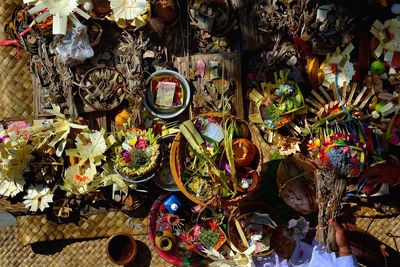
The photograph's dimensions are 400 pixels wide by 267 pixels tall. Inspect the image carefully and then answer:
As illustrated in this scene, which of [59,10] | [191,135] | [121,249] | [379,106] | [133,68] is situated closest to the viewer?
[191,135]

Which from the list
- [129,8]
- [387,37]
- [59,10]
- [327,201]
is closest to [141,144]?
[129,8]

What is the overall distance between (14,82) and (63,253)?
118 centimetres

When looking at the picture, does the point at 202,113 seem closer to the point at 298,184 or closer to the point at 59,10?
the point at 298,184

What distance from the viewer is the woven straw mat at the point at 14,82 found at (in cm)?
354

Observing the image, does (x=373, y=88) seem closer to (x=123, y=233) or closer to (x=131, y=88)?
(x=131, y=88)

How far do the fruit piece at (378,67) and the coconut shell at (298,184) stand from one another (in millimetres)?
691

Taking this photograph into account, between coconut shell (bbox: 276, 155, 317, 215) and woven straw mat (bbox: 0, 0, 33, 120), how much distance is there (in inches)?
67.6

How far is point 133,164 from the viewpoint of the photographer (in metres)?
3.20

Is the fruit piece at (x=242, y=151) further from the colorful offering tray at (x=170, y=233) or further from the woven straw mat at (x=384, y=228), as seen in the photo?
the woven straw mat at (x=384, y=228)

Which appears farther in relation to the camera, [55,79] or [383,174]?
[55,79]

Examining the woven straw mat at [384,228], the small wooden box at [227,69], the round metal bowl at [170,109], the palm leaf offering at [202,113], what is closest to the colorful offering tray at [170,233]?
the palm leaf offering at [202,113]

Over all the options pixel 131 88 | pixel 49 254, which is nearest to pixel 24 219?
pixel 49 254

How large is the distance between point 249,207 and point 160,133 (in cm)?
71

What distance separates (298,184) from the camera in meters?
3.19
